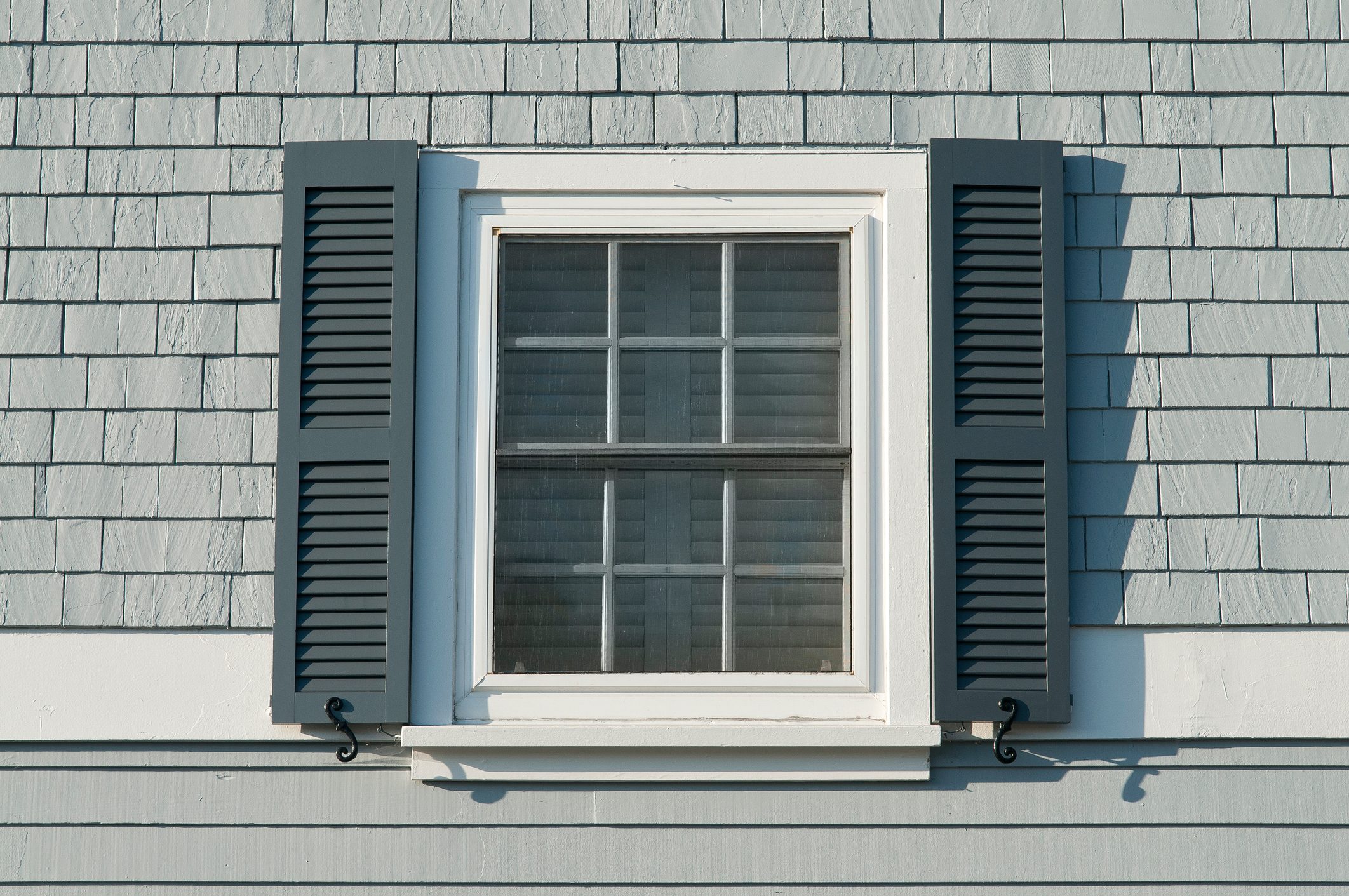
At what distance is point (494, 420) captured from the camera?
9.71 feet

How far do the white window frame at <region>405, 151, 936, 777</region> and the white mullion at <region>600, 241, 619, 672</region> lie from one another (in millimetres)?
73

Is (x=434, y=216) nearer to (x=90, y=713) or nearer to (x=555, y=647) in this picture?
(x=555, y=647)

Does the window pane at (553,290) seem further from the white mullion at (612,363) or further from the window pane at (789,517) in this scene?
the window pane at (789,517)

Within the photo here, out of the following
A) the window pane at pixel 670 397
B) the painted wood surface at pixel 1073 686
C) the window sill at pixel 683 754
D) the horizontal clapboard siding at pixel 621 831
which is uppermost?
the window pane at pixel 670 397

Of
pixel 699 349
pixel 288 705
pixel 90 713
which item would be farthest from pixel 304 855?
pixel 699 349

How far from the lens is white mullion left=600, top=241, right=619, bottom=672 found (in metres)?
2.96

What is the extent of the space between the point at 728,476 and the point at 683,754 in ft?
2.38

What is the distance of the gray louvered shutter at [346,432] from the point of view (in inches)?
112

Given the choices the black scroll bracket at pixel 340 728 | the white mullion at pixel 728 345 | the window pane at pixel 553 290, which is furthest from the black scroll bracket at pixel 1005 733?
the black scroll bracket at pixel 340 728

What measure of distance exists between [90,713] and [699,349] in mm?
1833

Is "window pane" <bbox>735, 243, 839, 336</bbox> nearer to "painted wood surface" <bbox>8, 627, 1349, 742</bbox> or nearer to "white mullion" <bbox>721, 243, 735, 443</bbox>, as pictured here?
"white mullion" <bbox>721, 243, 735, 443</bbox>

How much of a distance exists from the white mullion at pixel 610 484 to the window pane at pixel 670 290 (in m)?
0.02

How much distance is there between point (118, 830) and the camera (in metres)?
2.89

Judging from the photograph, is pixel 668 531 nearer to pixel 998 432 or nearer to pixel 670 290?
pixel 670 290
